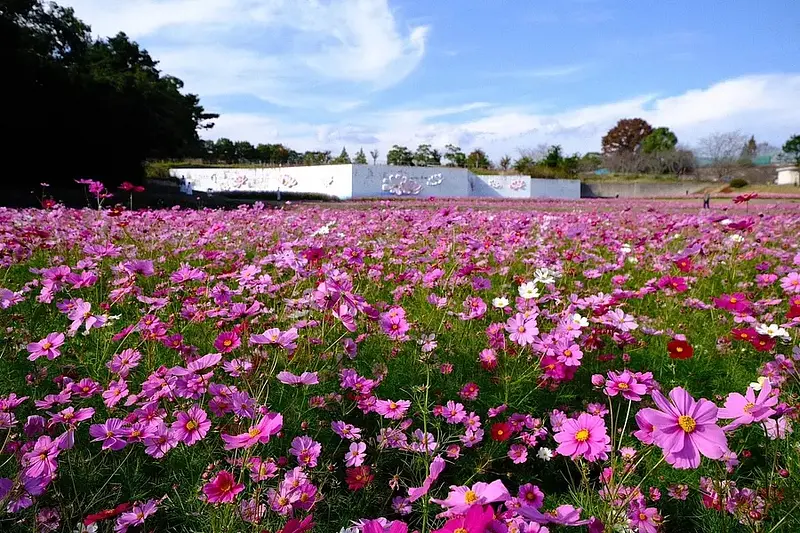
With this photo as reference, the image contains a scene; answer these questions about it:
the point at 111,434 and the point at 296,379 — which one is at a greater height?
the point at 296,379

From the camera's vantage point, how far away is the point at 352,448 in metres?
1.34

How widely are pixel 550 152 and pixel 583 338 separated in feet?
160

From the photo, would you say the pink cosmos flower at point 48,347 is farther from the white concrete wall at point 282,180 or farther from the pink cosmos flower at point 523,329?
the white concrete wall at point 282,180

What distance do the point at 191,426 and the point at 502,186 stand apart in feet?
115

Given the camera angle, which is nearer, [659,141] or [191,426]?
[191,426]

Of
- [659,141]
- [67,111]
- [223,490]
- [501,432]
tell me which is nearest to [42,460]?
[223,490]

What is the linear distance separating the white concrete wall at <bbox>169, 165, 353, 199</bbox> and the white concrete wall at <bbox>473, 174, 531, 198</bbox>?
9.64 meters

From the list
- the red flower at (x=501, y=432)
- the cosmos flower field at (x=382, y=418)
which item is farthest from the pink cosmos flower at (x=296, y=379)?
the red flower at (x=501, y=432)

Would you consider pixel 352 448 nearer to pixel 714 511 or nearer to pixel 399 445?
pixel 399 445

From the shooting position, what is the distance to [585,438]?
0.95m

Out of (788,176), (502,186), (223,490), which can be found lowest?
(223,490)

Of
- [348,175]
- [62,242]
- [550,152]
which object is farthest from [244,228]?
[550,152]

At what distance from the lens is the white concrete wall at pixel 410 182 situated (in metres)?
28.4

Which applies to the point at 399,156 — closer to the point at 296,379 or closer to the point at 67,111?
the point at 67,111
